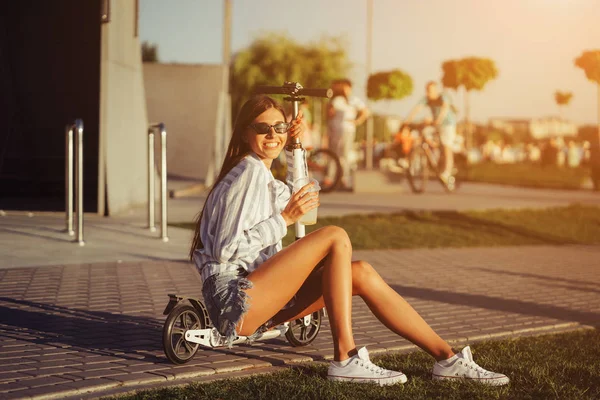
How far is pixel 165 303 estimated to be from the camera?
23.6 ft

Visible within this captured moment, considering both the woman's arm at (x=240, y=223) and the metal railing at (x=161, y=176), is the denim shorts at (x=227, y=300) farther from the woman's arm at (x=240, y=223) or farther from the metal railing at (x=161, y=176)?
the metal railing at (x=161, y=176)

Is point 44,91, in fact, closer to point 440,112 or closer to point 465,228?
point 465,228

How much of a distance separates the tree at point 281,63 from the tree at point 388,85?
3912 centimetres

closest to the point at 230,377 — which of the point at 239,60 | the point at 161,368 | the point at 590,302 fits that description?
the point at 161,368

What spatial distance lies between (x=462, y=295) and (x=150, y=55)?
210 ft

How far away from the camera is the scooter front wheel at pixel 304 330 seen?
18.7 ft

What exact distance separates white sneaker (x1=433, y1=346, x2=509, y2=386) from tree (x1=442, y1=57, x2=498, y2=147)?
48.2 m

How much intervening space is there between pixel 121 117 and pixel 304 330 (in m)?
A: 8.77

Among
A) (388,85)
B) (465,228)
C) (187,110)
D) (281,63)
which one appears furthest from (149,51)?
(465,228)

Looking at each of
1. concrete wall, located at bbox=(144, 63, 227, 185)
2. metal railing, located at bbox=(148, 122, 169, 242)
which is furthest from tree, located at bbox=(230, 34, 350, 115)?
metal railing, located at bbox=(148, 122, 169, 242)

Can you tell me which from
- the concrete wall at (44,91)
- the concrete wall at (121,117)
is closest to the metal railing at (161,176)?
the concrete wall at (121,117)

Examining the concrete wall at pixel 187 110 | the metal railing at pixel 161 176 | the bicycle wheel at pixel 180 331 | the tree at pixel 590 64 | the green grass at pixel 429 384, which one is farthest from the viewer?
the concrete wall at pixel 187 110

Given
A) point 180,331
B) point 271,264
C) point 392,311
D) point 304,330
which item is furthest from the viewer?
point 304,330

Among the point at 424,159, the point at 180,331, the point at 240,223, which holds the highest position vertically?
the point at 240,223
